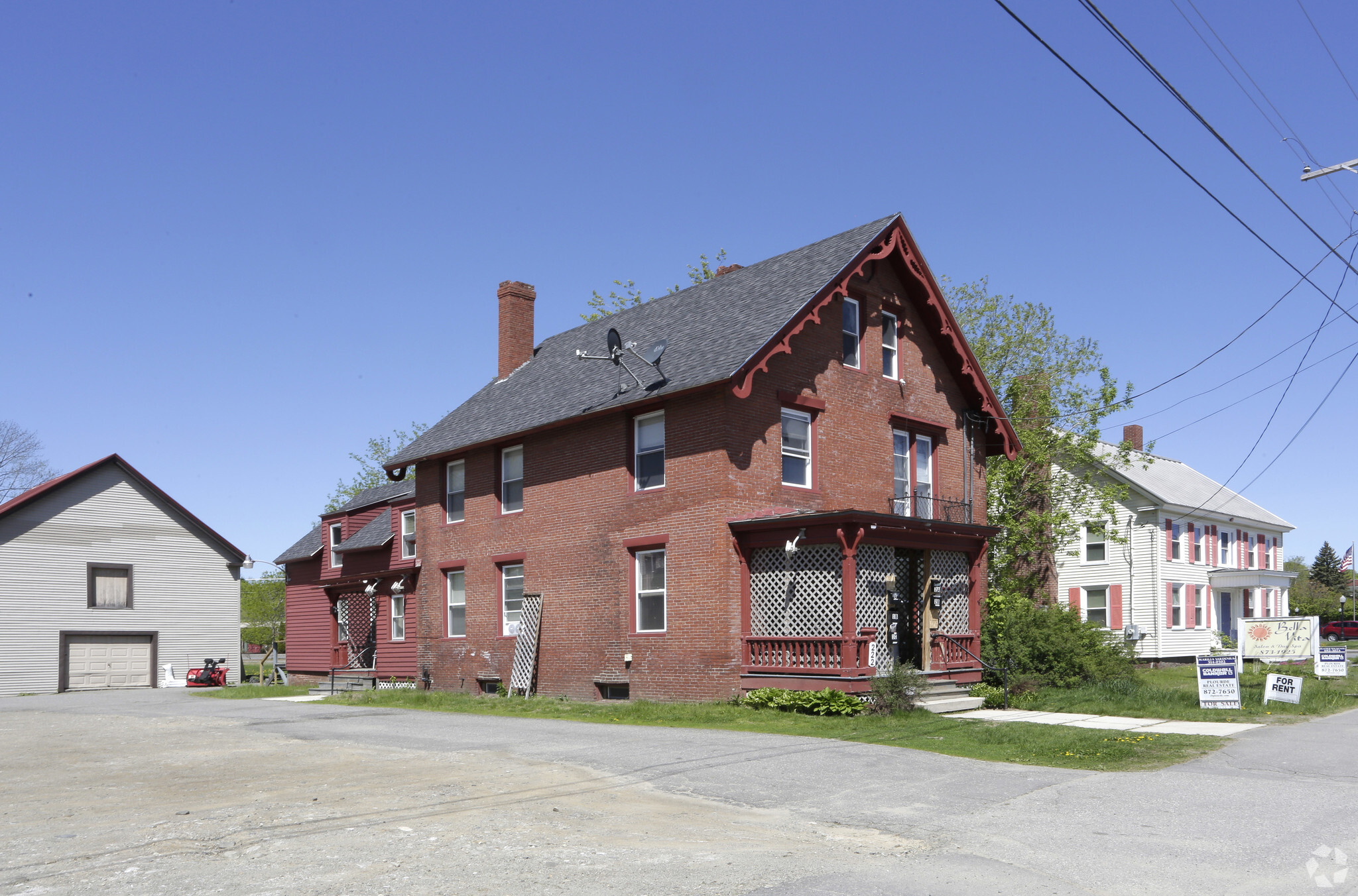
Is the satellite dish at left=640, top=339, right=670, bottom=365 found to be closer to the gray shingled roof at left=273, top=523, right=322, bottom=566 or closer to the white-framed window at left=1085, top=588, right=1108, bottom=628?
the gray shingled roof at left=273, top=523, right=322, bottom=566

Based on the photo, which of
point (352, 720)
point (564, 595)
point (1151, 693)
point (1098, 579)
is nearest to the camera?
point (352, 720)

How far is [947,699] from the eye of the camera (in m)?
20.8

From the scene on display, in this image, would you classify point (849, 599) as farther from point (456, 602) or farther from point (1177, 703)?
point (456, 602)

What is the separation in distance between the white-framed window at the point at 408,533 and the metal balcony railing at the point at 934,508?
15.3m

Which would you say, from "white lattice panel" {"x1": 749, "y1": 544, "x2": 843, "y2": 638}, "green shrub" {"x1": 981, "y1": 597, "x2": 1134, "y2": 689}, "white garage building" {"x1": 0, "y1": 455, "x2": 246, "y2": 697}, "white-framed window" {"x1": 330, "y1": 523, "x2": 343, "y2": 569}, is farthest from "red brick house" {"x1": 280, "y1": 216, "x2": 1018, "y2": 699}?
"white garage building" {"x1": 0, "y1": 455, "x2": 246, "y2": 697}

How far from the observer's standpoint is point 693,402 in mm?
21547

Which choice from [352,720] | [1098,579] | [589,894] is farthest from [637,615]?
[1098,579]

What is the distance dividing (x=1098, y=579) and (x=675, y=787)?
36.0 metres

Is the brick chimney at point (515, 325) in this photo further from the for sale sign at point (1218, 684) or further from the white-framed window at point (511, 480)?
the for sale sign at point (1218, 684)

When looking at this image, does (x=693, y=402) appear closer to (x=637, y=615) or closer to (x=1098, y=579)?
(x=637, y=615)

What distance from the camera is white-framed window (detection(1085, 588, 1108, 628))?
43312mm

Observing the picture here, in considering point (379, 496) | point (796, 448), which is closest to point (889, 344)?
point (796, 448)

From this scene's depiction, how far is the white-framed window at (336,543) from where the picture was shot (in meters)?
38.3

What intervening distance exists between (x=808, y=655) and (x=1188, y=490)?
33.7m
